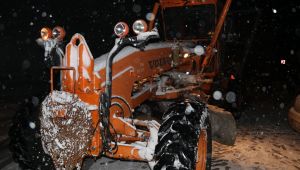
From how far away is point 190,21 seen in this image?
6922 millimetres

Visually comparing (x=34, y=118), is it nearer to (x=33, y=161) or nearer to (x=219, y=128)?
(x=33, y=161)

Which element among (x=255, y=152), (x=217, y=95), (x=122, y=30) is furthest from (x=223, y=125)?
(x=122, y=30)

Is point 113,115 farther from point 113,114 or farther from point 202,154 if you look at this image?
point 202,154

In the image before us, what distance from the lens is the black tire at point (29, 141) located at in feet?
13.8

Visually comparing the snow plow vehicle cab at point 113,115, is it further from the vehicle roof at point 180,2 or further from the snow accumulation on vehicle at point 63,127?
the vehicle roof at point 180,2

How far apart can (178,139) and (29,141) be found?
2052 millimetres

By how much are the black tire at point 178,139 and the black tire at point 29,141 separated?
1720mm

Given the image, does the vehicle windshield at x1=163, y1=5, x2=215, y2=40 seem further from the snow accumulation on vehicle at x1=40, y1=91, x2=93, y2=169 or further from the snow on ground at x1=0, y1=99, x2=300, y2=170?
the snow accumulation on vehicle at x1=40, y1=91, x2=93, y2=169

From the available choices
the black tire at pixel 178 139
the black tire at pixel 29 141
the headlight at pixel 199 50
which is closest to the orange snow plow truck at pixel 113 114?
the black tire at pixel 178 139

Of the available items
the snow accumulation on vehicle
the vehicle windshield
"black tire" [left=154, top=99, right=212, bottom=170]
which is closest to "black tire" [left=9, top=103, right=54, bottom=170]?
the snow accumulation on vehicle

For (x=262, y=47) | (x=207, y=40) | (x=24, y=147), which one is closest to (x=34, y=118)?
(x=24, y=147)

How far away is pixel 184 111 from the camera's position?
3732 mm

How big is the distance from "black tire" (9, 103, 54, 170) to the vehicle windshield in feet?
12.4

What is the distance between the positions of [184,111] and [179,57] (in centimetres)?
267
